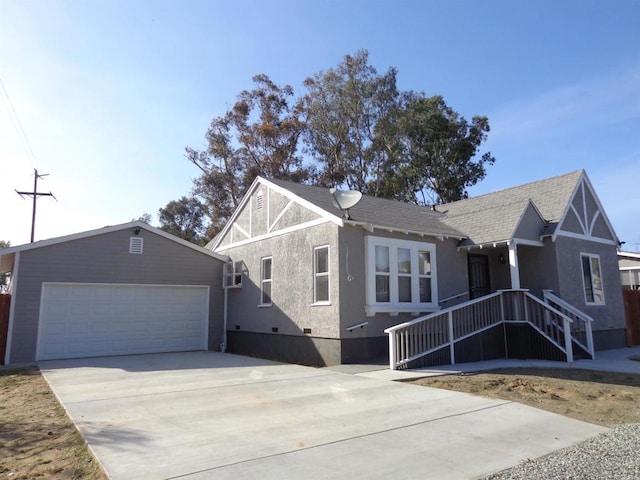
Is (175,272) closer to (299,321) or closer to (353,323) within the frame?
(299,321)

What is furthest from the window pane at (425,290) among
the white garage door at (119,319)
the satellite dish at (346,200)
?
the white garage door at (119,319)

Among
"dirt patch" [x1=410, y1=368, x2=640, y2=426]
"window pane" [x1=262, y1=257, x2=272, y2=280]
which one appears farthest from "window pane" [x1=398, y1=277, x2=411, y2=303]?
"window pane" [x1=262, y1=257, x2=272, y2=280]

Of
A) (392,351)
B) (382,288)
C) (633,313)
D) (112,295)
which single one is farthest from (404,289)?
(633,313)

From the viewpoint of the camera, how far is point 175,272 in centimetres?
1470

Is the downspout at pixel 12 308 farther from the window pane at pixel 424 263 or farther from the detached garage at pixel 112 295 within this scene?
the window pane at pixel 424 263

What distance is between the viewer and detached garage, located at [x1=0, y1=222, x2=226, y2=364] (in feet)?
40.5

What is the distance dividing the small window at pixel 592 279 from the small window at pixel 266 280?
9989 millimetres

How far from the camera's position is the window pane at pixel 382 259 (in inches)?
448

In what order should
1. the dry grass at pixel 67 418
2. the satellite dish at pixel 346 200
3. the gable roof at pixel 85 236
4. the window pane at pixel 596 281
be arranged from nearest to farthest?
the dry grass at pixel 67 418 → the satellite dish at pixel 346 200 → the gable roof at pixel 85 236 → the window pane at pixel 596 281

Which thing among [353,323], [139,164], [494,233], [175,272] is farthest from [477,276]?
[139,164]

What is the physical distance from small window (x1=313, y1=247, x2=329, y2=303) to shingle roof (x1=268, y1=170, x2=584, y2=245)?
1.18m

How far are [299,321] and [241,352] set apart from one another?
3.39m

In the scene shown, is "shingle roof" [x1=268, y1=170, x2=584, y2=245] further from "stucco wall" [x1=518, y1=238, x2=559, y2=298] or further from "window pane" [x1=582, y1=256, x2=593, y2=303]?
"window pane" [x1=582, y1=256, x2=593, y2=303]

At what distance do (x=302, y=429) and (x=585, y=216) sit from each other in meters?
13.5
